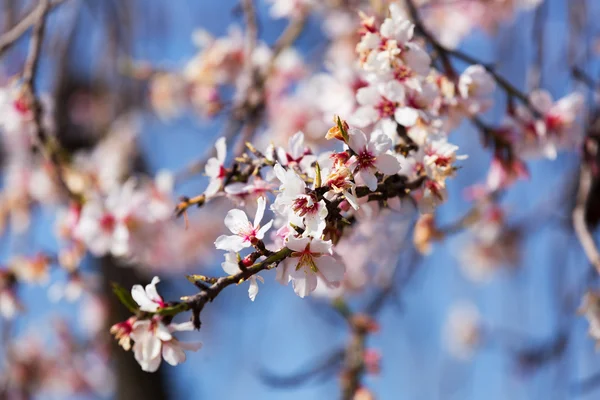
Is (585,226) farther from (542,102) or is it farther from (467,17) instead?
(467,17)

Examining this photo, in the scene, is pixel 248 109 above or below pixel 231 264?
below

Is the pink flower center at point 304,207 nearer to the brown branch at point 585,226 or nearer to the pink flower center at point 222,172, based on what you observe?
the pink flower center at point 222,172

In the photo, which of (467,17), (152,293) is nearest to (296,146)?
(152,293)

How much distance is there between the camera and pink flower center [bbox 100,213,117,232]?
139 cm

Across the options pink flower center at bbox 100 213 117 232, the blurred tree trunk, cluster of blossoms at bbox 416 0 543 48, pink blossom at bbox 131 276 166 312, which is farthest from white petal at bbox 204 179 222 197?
the blurred tree trunk

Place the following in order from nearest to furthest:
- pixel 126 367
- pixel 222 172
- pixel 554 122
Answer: pixel 222 172
pixel 554 122
pixel 126 367

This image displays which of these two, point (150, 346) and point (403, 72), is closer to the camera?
point (150, 346)

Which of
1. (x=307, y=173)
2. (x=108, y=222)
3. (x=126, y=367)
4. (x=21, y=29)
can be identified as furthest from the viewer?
(x=126, y=367)

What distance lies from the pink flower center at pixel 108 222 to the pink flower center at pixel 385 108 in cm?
74

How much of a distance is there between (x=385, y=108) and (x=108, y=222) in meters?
0.76

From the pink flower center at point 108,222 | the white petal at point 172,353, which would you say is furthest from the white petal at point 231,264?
the pink flower center at point 108,222

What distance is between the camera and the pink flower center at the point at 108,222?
1393 millimetres

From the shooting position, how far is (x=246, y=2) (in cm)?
140

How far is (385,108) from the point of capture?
3.01ft
